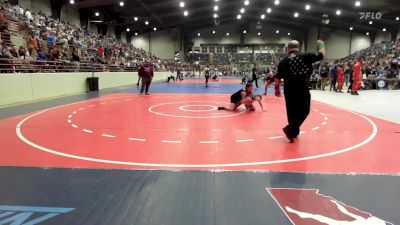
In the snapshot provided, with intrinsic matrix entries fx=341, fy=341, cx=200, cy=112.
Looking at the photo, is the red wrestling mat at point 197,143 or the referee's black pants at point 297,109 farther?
the referee's black pants at point 297,109

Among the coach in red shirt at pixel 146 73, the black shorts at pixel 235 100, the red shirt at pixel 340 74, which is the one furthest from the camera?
the red shirt at pixel 340 74

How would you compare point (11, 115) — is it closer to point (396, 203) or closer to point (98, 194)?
point (98, 194)

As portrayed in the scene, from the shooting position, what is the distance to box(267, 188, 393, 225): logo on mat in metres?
3.07

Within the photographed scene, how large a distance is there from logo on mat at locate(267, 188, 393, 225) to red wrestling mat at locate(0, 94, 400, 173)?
3.14ft

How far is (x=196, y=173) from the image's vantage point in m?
4.48

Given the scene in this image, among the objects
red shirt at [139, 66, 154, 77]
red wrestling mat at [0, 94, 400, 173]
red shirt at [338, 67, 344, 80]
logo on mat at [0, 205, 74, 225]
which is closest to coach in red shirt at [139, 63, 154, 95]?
red shirt at [139, 66, 154, 77]

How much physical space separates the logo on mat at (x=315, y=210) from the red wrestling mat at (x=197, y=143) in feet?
3.14

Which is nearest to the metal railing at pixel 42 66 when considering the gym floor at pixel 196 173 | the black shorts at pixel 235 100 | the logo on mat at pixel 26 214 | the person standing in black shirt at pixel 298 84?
the gym floor at pixel 196 173

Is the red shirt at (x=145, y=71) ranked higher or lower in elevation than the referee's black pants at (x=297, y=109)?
higher

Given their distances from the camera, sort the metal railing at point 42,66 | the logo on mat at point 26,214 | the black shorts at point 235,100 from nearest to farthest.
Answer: the logo on mat at point 26,214, the black shorts at point 235,100, the metal railing at point 42,66

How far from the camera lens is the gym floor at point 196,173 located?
324 cm

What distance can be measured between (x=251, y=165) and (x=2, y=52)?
13.5 m

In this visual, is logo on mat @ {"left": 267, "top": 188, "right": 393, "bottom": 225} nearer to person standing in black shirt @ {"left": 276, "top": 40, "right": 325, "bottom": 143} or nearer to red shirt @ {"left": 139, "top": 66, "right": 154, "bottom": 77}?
person standing in black shirt @ {"left": 276, "top": 40, "right": 325, "bottom": 143}

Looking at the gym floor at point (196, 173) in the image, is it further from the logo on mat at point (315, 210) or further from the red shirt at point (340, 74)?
the red shirt at point (340, 74)
